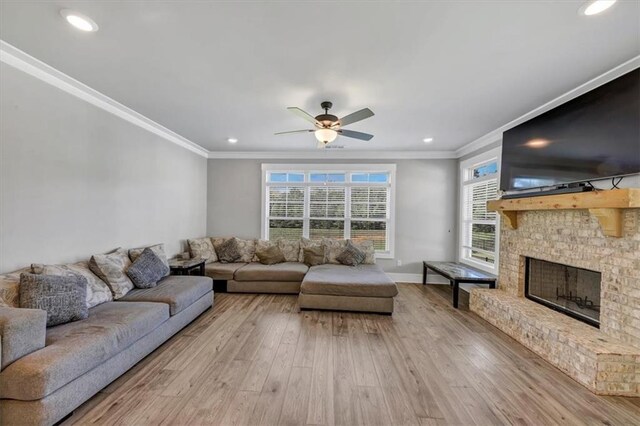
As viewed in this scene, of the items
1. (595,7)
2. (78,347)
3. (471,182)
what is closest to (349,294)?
(78,347)

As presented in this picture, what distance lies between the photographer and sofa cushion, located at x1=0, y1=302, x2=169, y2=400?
1.62m

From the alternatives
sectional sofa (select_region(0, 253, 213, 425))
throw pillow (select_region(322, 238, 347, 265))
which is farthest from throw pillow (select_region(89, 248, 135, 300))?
throw pillow (select_region(322, 238, 347, 265))

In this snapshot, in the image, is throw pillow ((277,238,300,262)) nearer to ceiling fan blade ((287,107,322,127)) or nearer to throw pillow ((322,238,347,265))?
throw pillow ((322,238,347,265))

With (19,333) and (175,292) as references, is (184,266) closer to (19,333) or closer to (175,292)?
(175,292)

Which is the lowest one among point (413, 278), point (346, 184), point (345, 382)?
point (345, 382)

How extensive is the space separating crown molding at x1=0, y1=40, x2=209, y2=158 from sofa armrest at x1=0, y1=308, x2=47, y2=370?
2.09m

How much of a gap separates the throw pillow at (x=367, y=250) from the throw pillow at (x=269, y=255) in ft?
4.78

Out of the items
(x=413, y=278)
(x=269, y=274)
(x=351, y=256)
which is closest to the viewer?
(x=269, y=274)

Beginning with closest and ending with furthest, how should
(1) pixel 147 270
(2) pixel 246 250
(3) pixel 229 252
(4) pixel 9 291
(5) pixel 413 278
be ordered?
(4) pixel 9 291 < (1) pixel 147 270 < (3) pixel 229 252 < (2) pixel 246 250 < (5) pixel 413 278

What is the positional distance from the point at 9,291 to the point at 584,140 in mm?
5240

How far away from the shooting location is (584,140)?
266 centimetres

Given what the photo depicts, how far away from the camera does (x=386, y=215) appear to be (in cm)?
576

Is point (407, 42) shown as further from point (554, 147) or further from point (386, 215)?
point (386, 215)

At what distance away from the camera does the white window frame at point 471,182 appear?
420cm
